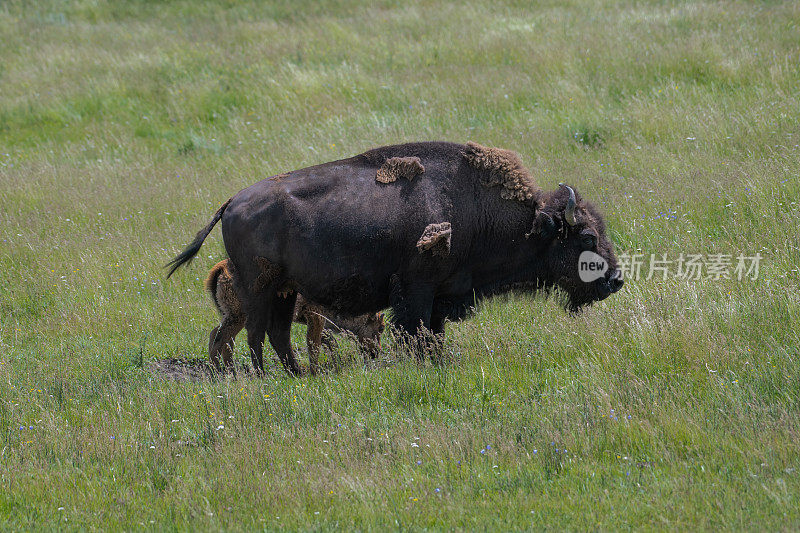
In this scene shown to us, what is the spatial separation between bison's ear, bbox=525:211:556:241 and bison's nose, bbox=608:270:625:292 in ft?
2.23

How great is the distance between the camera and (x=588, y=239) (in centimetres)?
817

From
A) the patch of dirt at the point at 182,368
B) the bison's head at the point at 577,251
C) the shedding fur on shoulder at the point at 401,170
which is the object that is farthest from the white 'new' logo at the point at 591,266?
the patch of dirt at the point at 182,368

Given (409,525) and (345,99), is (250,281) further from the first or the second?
(345,99)

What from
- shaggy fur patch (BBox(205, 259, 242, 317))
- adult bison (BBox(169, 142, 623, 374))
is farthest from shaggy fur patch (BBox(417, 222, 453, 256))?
shaggy fur patch (BBox(205, 259, 242, 317))

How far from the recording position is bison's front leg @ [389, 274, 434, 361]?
782 centimetres

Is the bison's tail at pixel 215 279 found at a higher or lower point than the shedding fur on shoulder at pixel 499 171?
lower

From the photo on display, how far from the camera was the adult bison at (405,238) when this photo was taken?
7766 millimetres

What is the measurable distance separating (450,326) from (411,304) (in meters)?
0.96

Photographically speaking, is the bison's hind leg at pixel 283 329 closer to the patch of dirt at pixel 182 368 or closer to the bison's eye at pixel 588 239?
the patch of dirt at pixel 182 368

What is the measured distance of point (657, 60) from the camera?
15.5 metres

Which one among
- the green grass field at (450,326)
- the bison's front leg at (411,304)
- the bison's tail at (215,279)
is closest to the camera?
the green grass field at (450,326)

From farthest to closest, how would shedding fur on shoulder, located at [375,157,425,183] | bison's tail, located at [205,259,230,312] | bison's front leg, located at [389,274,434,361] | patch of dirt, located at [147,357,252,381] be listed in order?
1. bison's tail, located at [205,259,230,312]
2. patch of dirt, located at [147,357,252,381]
3. shedding fur on shoulder, located at [375,157,425,183]
4. bison's front leg, located at [389,274,434,361]

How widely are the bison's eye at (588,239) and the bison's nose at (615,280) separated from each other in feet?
1.07

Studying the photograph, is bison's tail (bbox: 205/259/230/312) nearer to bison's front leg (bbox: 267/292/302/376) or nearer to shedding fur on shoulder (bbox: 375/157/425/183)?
bison's front leg (bbox: 267/292/302/376)
